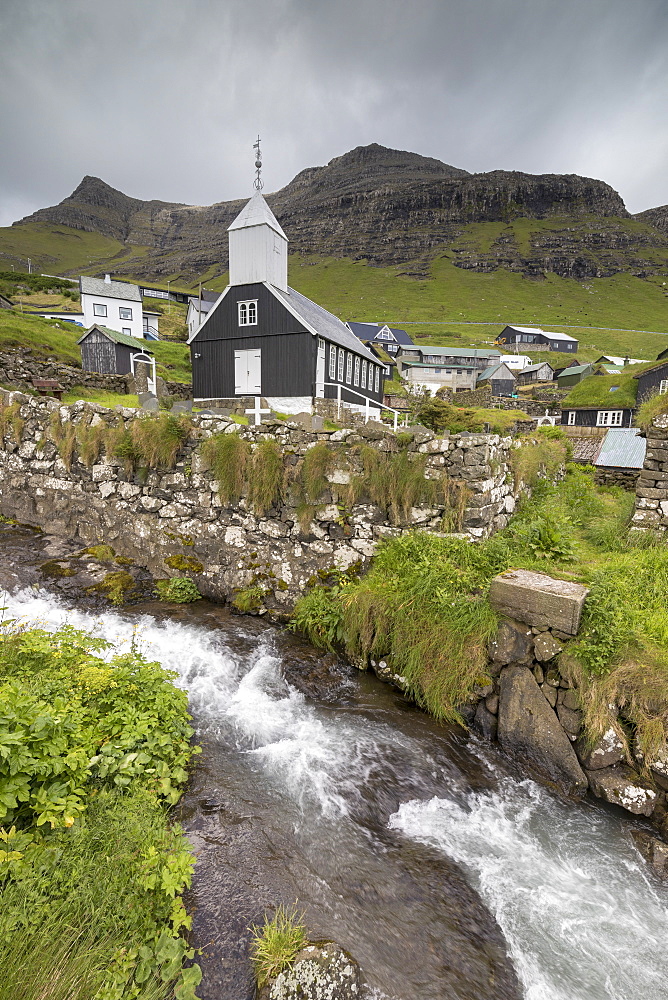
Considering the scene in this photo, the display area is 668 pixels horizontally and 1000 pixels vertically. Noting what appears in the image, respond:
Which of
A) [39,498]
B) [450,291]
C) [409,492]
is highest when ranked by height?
[450,291]

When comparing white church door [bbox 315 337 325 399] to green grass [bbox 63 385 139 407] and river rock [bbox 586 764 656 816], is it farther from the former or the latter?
river rock [bbox 586 764 656 816]

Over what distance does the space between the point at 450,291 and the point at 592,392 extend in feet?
403

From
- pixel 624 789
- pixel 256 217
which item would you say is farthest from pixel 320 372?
pixel 624 789

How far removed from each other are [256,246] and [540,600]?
77.2ft

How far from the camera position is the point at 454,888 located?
4.32 meters

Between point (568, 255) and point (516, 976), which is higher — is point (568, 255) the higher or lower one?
the higher one

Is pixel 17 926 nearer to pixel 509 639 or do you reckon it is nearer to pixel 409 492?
pixel 509 639

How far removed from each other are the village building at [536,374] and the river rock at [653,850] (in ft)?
276

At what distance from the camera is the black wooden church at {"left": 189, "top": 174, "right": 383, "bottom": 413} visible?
22672 millimetres

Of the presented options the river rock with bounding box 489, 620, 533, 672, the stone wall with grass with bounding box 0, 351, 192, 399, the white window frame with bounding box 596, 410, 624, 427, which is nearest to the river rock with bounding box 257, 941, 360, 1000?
the river rock with bounding box 489, 620, 533, 672

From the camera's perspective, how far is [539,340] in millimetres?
97375

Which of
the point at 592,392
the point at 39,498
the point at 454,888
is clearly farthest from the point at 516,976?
the point at 592,392

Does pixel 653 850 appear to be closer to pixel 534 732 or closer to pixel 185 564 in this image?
pixel 534 732

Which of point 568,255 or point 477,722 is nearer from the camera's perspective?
point 477,722
